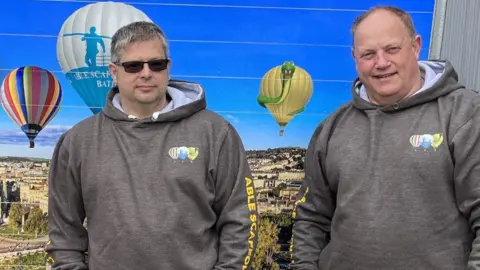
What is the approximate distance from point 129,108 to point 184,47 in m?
1.33

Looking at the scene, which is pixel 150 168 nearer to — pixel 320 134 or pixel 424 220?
pixel 320 134

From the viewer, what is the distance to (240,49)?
3.40 metres

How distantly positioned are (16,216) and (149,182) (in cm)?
193

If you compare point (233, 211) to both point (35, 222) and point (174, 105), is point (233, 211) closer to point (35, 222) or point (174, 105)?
point (174, 105)

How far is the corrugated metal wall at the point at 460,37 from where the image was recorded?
9.16 feet

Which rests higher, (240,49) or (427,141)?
(240,49)

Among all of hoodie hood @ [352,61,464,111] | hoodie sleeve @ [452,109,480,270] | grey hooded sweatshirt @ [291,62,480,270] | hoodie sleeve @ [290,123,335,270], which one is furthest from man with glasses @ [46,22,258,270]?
hoodie sleeve @ [452,109,480,270]

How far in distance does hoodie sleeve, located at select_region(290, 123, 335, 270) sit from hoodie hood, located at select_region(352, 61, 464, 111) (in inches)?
10.0

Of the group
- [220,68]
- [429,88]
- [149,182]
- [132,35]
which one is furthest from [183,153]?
[220,68]

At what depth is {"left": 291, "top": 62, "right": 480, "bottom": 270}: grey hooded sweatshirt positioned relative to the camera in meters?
1.77

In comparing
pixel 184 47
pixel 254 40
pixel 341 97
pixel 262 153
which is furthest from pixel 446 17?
pixel 184 47

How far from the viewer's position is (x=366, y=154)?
75.2 inches

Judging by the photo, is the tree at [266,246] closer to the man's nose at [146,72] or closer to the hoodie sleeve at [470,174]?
the man's nose at [146,72]

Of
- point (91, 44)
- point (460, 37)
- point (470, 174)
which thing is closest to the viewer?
point (470, 174)
